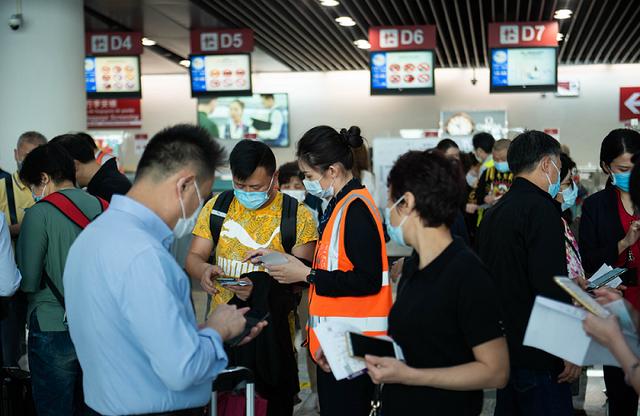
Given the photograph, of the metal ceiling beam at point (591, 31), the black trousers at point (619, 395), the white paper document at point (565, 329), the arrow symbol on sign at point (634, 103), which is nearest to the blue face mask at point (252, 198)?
the white paper document at point (565, 329)

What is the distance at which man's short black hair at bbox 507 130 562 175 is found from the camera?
3400 mm

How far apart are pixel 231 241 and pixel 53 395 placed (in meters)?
1.07

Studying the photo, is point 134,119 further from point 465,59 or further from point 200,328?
point 200,328

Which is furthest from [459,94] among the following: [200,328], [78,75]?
[200,328]

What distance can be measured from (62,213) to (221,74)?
8.90m

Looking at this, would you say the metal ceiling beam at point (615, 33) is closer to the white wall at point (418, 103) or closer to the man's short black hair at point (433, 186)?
the white wall at point (418, 103)

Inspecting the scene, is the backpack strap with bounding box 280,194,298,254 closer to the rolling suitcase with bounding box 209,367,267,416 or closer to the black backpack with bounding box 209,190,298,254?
the black backpack with bounding box 209,190,298,254

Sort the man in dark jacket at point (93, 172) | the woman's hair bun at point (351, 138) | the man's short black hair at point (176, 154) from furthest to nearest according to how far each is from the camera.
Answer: the man in dark jacket at point (93, 172) < the woman's hair bun at point (351, 138) < the man's short black hair at point (176, 154)

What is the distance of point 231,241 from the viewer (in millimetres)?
3859

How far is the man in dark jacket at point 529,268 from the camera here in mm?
3197

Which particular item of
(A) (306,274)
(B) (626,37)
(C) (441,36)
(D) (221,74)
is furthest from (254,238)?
(B) (626,37)

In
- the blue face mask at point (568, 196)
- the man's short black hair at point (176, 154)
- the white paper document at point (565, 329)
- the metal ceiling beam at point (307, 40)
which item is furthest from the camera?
the metal ceiling beam at point (307, 40)

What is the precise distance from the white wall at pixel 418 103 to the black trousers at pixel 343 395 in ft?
50.0

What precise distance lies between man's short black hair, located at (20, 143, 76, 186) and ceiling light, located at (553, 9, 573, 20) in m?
8.75
